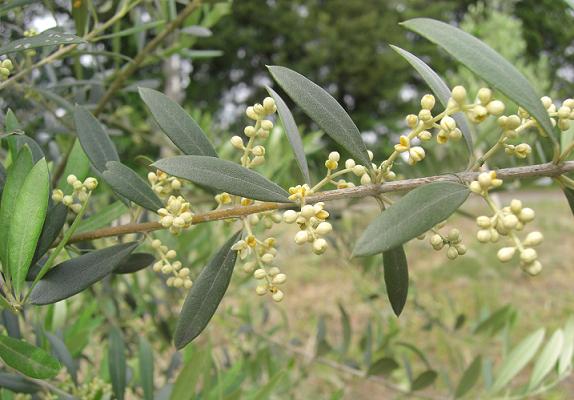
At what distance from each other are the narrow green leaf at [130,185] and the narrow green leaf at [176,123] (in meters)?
0.04

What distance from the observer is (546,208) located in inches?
231

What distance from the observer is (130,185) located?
40cm

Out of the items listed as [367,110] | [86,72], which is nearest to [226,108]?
[367,110]

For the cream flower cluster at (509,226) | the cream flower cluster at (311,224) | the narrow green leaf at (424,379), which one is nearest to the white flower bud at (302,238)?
the cream flower cluster at (311,224)

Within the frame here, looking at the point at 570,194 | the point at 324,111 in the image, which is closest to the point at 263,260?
the point at 324,111

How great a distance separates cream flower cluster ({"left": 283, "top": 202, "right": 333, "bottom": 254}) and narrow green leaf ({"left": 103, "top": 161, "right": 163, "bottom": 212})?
0.12 m

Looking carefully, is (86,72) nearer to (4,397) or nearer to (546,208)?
(4,397)

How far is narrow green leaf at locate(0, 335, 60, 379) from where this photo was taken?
374mm

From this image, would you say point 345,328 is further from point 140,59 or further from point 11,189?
point 11,189

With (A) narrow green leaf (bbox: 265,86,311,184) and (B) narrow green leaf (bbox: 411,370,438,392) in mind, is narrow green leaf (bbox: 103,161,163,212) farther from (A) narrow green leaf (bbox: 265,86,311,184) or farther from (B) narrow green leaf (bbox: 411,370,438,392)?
(B) narrow green leaf (bbox: 411,370,438,392)

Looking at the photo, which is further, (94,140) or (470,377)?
(470,377)

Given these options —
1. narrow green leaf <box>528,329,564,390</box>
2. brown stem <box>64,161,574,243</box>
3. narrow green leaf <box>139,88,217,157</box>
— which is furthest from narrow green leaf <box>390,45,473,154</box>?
narrow green leaf <box>528,329,564,390</box>

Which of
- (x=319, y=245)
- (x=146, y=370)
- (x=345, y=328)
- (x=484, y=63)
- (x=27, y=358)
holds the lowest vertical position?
(x=345, y=328)

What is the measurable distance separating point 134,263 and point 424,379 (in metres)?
0.56
